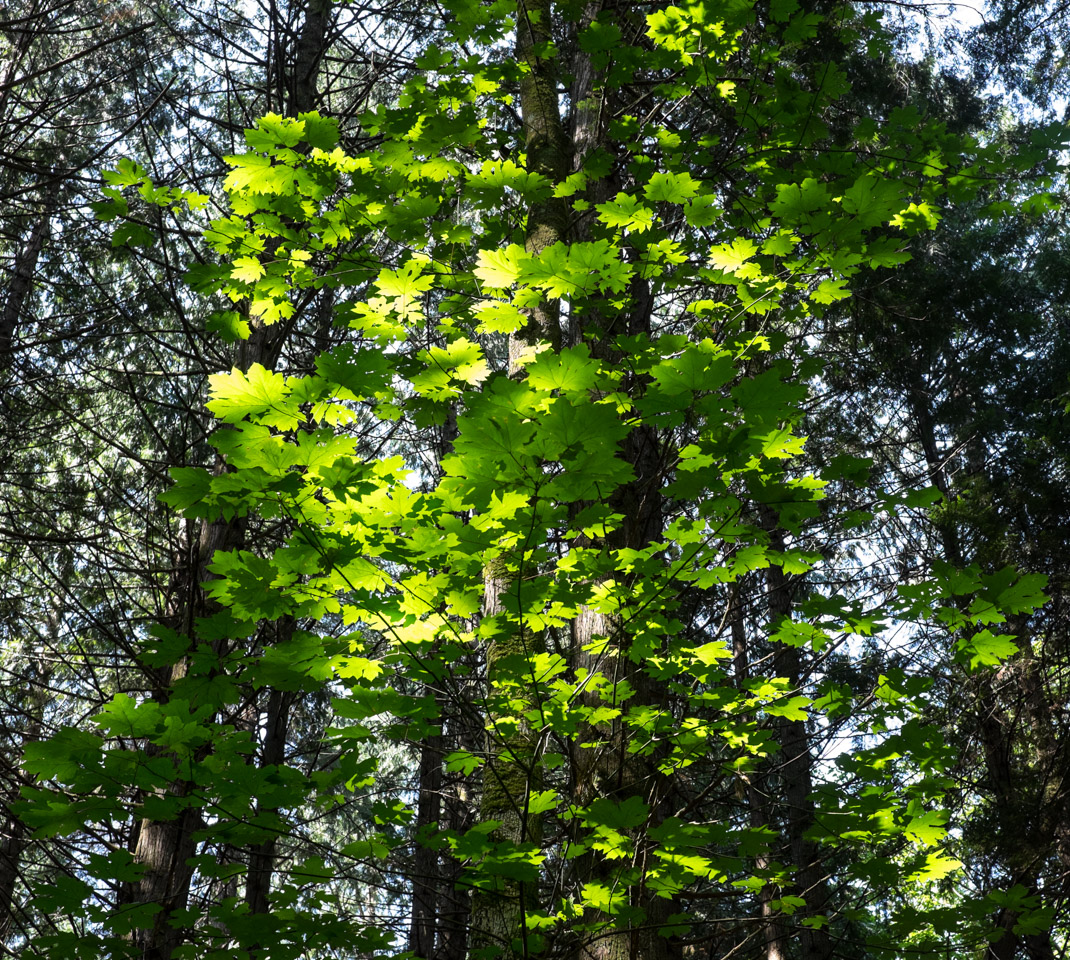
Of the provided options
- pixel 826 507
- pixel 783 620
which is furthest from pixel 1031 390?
pixel 783 620

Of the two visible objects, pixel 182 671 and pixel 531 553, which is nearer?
pixel 531 553

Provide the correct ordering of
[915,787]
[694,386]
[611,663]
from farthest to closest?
1. [611,663]
2. [915,787]
3. [694,386]

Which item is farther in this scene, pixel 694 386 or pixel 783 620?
pixel 783 620

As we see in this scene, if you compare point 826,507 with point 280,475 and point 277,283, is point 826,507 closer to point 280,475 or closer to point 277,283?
point 277,283

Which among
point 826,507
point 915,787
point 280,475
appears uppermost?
point 826,507

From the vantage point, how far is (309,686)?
242 centimetres

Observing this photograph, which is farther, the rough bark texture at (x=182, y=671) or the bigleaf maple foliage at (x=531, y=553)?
the rough bark texture at (x=182, y=671)

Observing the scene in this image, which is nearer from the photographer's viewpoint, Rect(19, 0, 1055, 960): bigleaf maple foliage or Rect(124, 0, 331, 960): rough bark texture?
Rect(19, 0, 1055, 960): bigleaf maple foliage

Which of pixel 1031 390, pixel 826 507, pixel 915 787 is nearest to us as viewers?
pixel 915 787

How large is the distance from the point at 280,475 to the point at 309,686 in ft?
2.25

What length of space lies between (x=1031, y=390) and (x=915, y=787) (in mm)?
9902

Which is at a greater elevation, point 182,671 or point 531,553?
point 182,671

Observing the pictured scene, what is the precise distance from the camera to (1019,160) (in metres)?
3.34

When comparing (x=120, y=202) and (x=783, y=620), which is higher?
(x=120, y=202)
